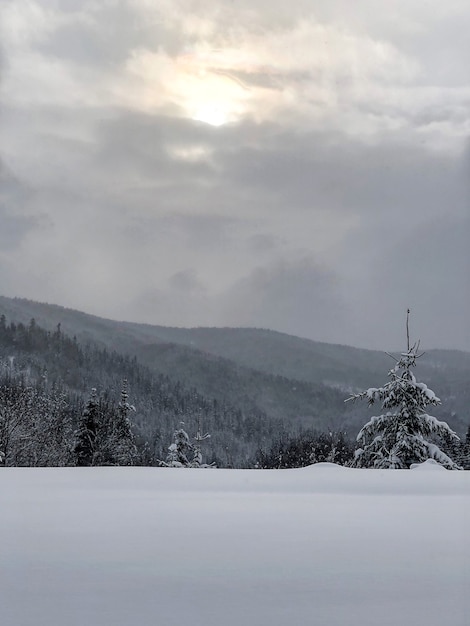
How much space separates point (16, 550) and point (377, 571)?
65.4 inches

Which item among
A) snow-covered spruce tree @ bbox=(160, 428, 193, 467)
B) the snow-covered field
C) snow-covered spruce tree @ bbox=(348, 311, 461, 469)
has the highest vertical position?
snow-covered spruce tree @ bbox=(348, 311, 461, 469)

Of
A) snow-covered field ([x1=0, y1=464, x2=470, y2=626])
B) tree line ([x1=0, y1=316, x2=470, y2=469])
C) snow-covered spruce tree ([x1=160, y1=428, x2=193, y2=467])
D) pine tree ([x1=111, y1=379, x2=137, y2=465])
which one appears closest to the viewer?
snow-covered field ([x1=0, y1=464, x2=470, y2=626])

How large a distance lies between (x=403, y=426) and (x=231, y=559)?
15459 mm

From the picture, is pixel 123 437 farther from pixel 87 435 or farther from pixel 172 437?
pixel 172 437

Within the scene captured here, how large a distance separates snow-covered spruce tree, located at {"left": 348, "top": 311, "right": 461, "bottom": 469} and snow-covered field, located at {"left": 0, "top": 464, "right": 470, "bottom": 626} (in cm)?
1213

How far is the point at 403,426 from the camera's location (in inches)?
713

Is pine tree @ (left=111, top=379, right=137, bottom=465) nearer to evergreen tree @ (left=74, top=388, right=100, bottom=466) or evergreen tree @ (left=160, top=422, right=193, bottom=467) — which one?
evergreen tree @ (left=74, top=388, right=100, bottom=466)

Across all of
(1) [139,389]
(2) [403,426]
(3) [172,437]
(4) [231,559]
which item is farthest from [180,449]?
(1) [139,389]

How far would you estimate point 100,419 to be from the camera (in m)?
40.9

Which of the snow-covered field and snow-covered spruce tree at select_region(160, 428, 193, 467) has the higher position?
the snow-covered field

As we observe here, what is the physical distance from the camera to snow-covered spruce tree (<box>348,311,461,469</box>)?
17844 mm

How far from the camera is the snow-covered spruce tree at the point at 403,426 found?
703 inches

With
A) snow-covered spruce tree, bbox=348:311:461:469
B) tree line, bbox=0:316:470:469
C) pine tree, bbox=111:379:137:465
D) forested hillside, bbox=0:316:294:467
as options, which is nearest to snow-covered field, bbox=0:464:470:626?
snow-covered spruce tree, bbox=348:311:461:469

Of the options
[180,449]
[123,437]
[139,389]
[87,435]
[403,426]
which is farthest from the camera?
[139,389]
